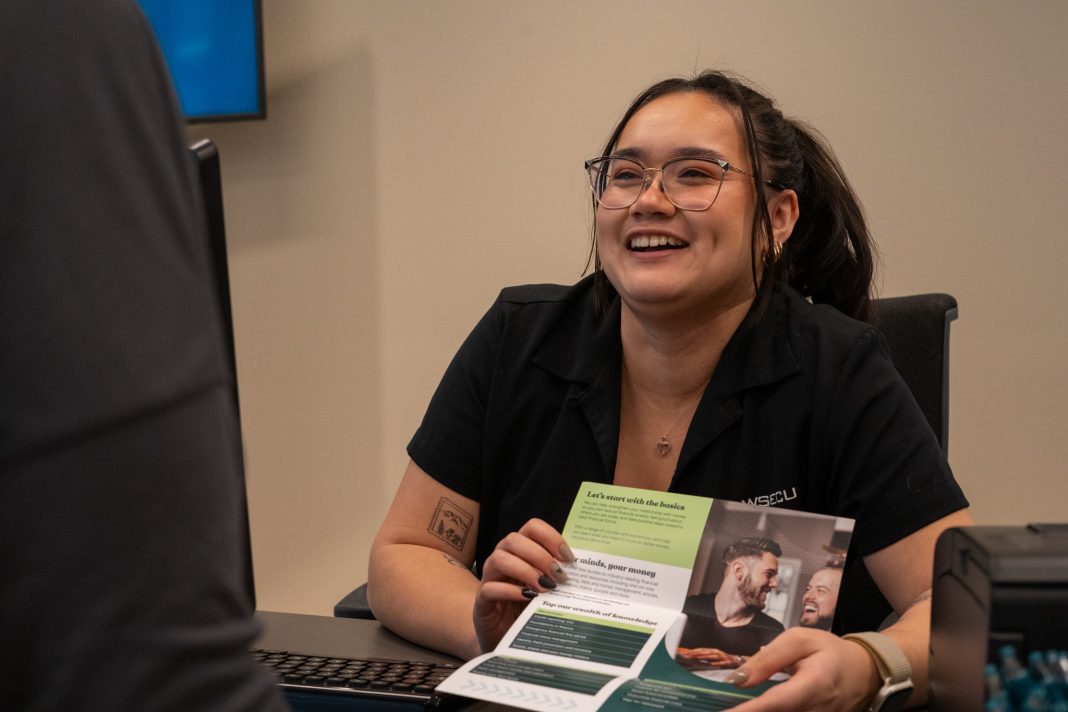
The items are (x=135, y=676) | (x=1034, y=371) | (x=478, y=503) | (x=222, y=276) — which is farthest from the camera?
(x=1034, y=371)

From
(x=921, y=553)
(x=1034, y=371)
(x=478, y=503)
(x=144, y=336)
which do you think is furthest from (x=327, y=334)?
(x=144, y=336)

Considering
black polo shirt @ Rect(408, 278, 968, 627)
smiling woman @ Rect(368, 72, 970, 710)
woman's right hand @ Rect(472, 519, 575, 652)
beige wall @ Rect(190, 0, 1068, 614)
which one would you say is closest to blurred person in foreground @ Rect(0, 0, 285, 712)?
woman's right hand @ Rect(472, 519, 575, 652)

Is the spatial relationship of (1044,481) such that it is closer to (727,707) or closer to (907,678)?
(907,678)

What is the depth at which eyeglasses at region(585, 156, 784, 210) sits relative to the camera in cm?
155

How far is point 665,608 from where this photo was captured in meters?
1.06

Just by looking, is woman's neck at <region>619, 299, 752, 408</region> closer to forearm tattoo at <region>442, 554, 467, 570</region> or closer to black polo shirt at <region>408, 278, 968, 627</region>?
black polo shirt at <region>408, 278, 968, 627</region>

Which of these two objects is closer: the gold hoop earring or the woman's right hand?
the woman's right hand

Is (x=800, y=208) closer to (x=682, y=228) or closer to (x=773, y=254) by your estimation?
(x=773, y=254)

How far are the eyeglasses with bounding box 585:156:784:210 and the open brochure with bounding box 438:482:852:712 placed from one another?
57 cm

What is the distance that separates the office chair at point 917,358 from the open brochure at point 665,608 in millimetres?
678

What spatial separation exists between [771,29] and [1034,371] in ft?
3.26

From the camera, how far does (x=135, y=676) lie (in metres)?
→ 0.39

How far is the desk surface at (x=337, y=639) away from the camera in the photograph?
1.20 m

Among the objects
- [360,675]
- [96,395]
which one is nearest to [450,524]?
[360,675]
